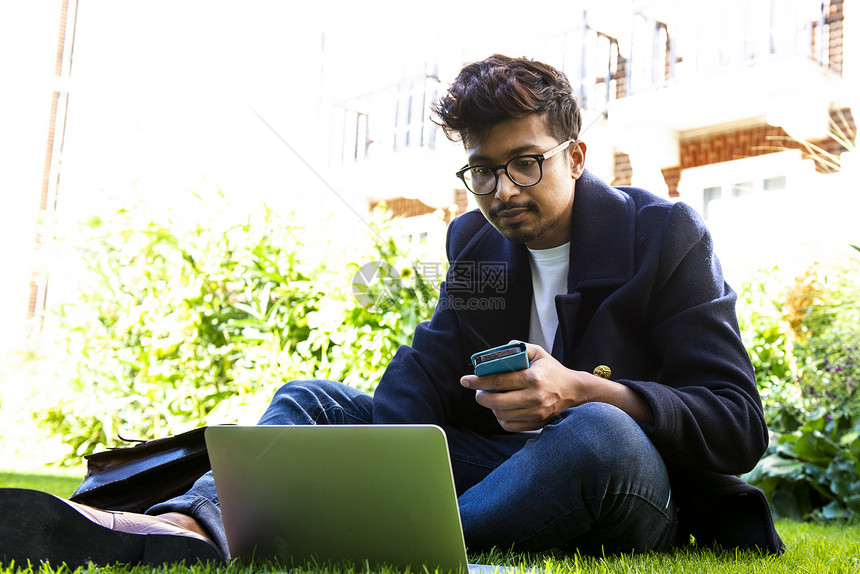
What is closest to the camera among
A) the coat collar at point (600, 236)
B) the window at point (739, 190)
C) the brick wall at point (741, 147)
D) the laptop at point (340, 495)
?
the laptop at point (340, 495)

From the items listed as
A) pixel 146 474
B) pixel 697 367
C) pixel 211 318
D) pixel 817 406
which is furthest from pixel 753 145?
pixel 146 474

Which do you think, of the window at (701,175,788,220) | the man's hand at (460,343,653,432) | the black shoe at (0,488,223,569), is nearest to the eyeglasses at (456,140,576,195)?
the man's hand at (460,343,653,432)

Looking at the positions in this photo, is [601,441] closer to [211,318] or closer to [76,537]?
[76,537]

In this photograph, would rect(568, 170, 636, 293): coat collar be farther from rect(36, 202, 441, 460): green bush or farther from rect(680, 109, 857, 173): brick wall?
rect(680, 109, 857, 173): brick wall

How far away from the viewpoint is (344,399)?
1744 millimetres

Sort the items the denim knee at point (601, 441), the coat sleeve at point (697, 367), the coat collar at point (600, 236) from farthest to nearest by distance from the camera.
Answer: the coat collar at point (600, 236)
the coat sleeve at point (697, 367)
the denim knee at point (601, 441)

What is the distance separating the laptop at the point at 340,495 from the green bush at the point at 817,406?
84.8 inches

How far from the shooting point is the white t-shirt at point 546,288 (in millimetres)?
1812

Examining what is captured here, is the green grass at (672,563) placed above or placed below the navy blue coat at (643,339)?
below

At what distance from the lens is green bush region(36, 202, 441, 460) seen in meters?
3.91

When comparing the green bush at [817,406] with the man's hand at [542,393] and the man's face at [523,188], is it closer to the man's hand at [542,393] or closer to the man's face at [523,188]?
the man's face at [523,188]

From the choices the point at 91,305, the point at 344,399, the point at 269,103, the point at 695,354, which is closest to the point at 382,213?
the point at 91,305

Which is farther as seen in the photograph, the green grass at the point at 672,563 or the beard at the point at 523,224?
the beard at the point at 523,224

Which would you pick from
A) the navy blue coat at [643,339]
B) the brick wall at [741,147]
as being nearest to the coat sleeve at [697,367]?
the navy blue coat at [643,339]
